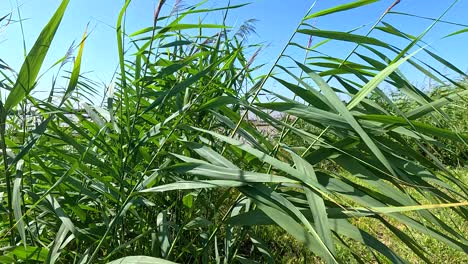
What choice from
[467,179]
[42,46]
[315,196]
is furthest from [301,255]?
[467,179]

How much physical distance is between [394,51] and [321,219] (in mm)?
431

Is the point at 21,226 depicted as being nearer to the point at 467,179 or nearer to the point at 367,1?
the point at 367,1

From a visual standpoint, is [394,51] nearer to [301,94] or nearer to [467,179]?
[301,94]

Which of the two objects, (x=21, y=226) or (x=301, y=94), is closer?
(x=21, y=226)

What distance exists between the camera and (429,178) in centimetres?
89

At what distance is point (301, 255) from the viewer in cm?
185

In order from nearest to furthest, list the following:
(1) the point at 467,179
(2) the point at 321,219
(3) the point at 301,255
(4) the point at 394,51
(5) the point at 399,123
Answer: (2) the point at 321,219
(5) the point at 399,123
(4) the point at 394,51
(3) the point at 301,255
(1) the point at 467,179

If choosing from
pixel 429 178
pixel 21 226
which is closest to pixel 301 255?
pixel 429 178

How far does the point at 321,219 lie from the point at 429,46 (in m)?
0.46

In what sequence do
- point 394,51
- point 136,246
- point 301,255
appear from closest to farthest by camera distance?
point 394,51 < point 136,246 < point 301,255

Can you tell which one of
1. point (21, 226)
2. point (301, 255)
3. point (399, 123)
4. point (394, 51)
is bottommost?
point (301, 255)

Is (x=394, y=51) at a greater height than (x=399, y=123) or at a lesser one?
greater

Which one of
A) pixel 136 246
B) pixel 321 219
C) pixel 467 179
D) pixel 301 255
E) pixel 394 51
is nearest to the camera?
pixel 321 219

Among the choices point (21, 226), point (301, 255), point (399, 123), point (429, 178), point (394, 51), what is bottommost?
point (301, 255)
